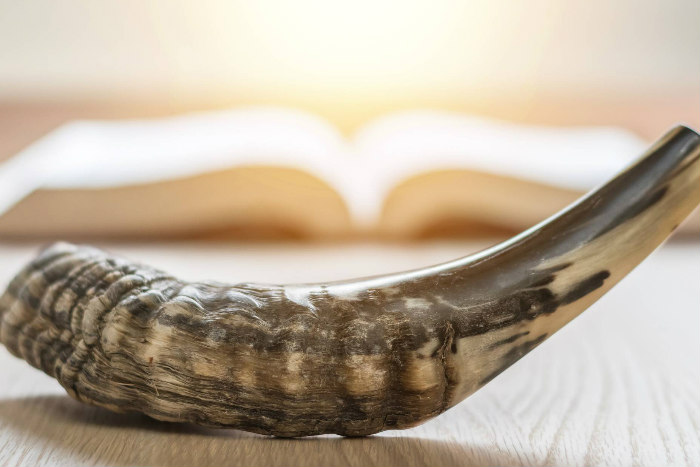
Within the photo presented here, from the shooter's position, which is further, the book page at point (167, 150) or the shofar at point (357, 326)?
the book page at point (167, 150)

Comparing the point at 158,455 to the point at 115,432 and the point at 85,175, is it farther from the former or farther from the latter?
the point at 85,175

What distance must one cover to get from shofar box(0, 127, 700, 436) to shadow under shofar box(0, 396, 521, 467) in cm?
2

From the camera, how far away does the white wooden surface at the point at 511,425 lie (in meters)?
0.72

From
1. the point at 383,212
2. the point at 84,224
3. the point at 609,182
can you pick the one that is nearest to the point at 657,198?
the point at 609,182

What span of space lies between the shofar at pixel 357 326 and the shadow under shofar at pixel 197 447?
20 millimetres

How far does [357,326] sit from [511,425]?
0.72 feet

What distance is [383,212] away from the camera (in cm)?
293

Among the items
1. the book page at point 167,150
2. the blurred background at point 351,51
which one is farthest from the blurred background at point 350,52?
the book page at point 167,150

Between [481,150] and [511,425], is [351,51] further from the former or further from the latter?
[511,425]

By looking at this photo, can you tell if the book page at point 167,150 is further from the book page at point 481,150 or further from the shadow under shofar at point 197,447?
the shadow under shofar at point 197,447

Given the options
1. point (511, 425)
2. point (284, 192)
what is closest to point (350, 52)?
point (284, 192)

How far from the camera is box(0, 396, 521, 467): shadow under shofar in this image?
70cm

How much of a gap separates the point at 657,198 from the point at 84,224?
2427 mm

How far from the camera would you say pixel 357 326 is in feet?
2.38
